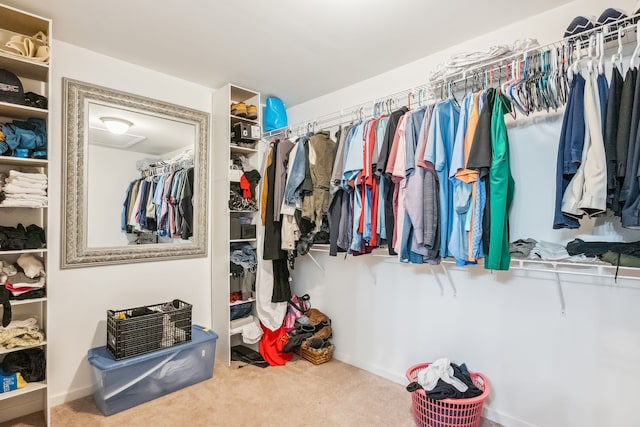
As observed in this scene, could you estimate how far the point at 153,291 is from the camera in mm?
2783

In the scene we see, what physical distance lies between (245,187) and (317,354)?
1569mm

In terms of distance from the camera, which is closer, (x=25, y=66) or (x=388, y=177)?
(x=25, y=66)

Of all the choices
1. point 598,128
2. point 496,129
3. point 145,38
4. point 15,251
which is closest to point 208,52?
point 145,38

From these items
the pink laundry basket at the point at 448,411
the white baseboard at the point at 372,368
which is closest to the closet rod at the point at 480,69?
the pink laundry basket at the point at 448,411

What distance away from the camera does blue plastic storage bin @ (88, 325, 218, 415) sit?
2.18 metres

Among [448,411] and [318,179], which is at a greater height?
[318,179]

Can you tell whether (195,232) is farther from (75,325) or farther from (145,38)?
(145,38)

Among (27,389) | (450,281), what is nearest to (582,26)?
(450,281)

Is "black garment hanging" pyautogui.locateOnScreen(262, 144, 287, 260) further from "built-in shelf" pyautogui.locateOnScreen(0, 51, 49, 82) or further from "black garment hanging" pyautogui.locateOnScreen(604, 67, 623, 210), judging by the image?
"black garment hanging" pyautogui.locateOnScreen(604, 67, 623, 210)

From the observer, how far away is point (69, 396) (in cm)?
237

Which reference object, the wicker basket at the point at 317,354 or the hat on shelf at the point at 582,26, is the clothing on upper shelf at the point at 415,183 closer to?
the hat on shelf at the point at 582,26

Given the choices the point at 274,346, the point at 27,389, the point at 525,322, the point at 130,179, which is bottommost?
the point at 274,346

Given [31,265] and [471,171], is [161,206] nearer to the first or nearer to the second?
[31,265]

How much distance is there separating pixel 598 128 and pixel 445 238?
0.83 m
